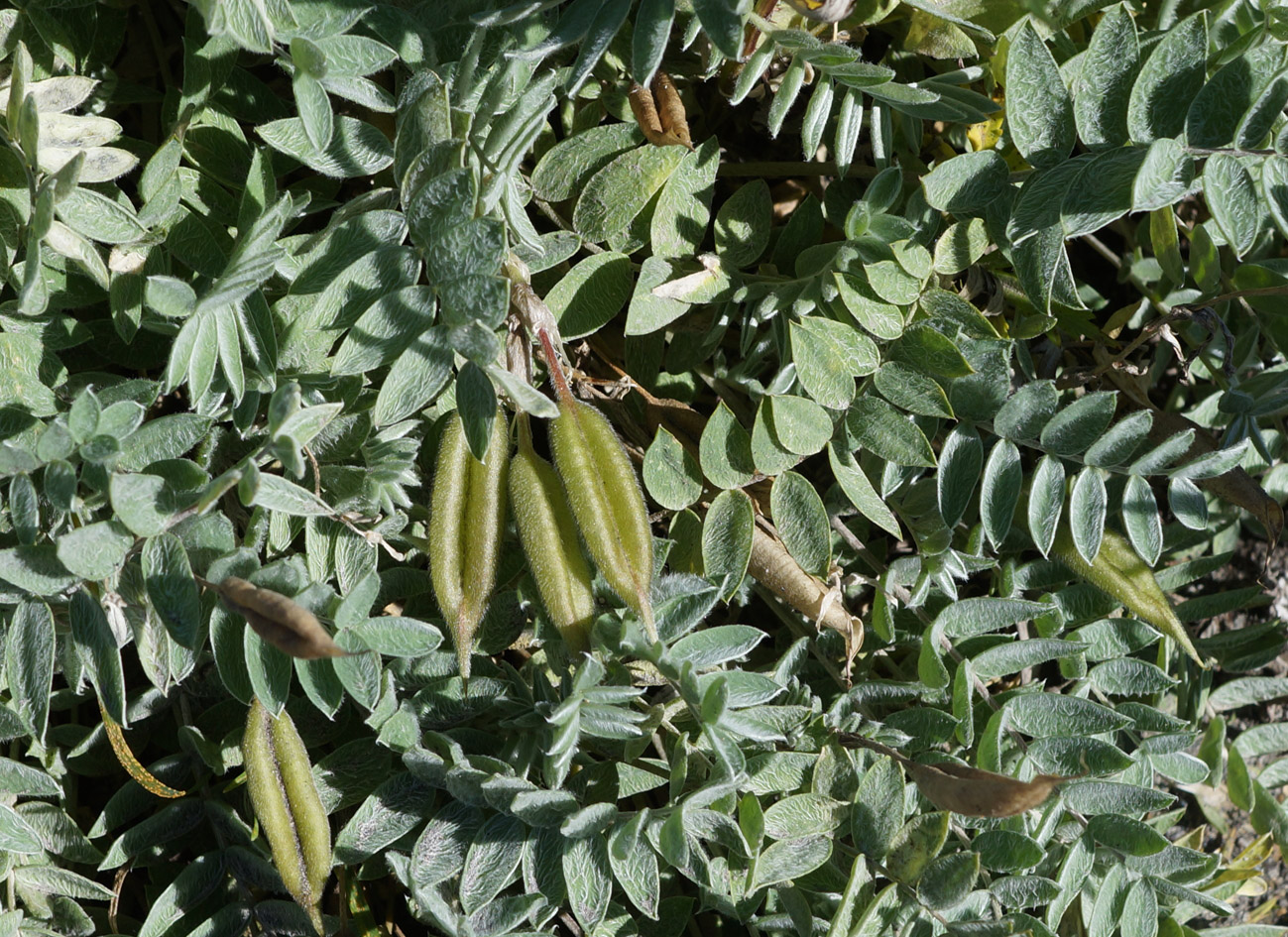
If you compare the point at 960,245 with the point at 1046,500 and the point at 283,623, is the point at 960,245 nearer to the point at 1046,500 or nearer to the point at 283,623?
the point at 1046,500

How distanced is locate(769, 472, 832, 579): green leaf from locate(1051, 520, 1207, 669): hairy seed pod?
440 mm

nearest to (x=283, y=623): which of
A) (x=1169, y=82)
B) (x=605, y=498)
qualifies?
(x=605, y=498)

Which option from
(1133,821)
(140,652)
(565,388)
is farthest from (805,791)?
(140,652)

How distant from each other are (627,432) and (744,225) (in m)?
0.44

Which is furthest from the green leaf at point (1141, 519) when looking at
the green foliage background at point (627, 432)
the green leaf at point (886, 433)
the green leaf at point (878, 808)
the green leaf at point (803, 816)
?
the green leaf at point (803, 816)

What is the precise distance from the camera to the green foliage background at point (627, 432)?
1.54 meters

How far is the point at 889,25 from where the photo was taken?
6.84 feet

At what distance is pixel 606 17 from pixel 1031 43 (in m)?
0.66

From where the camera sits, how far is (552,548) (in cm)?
164

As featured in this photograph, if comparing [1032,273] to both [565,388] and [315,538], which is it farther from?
[315,538]

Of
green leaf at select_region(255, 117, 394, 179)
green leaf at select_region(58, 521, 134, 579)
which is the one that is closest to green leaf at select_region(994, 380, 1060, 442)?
green leaf at select_region(255, 117, 394, 179)

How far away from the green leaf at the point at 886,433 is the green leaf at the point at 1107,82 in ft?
Result: 1.72

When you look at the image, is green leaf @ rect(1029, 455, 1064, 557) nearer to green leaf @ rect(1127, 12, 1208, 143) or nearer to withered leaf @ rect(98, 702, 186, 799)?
green leaf @ rect(1127, 12, 1208, 143)

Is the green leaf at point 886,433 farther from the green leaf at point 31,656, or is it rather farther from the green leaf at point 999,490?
the green leaf at point 31,656
